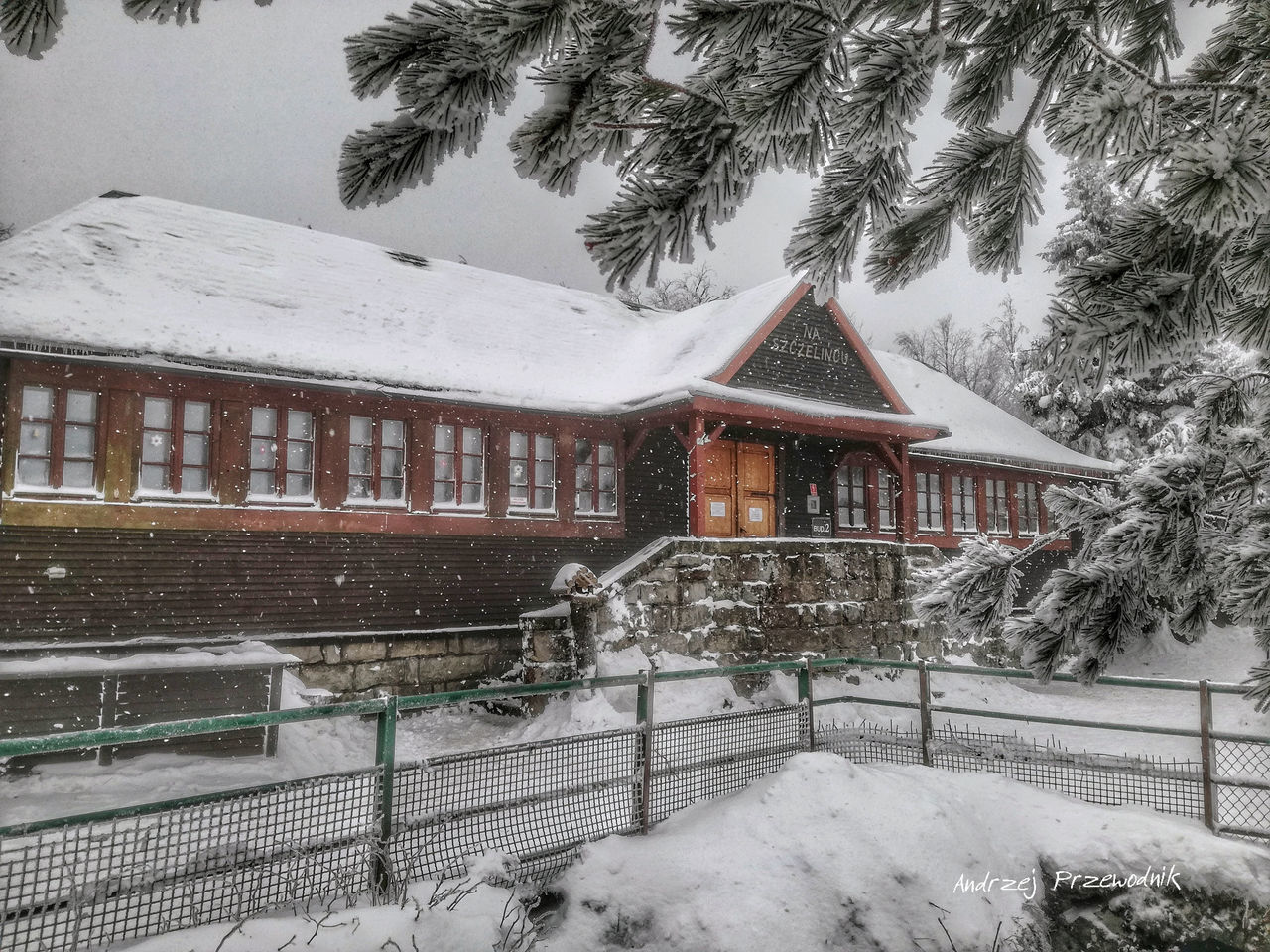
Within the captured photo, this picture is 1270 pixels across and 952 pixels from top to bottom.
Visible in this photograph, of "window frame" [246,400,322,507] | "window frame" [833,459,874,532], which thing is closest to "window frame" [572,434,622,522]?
"window frame" [246,400,322,507]

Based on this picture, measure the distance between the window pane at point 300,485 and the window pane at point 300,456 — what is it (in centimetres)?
9

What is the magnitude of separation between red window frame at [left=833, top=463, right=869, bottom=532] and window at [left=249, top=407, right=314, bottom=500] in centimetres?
1094

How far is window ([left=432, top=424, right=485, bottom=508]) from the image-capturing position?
11656mm

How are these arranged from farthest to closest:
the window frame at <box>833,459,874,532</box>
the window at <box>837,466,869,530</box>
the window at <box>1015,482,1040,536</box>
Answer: the window at <box>1015,482,1040,536</box>, the window at <box>837,466,869,530</box>, the window frame at <box>833,459,874,532</box>

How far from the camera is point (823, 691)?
11.9 metres

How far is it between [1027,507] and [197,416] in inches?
742

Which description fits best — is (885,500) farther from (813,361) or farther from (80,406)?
(80,406)

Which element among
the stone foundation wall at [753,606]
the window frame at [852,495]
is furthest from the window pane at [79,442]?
the window frame at [852,495]

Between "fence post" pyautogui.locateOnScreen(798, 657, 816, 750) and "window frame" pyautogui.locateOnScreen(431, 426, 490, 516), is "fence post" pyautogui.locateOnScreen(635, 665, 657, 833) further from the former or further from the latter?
"window frame" pyautogui.locateOnScreen(431, 426, 490, 516)

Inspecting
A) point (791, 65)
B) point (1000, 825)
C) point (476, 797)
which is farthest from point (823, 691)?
point (791, 65)

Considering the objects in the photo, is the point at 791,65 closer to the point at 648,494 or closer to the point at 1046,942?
the point at 1046,942

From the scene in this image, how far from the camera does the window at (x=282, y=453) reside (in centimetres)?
1029

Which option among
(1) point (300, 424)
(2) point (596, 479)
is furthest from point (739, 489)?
(1) point (300, 424)

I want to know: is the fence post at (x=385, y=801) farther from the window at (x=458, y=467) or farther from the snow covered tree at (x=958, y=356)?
the snow covered tree at (x=958, y=356)
